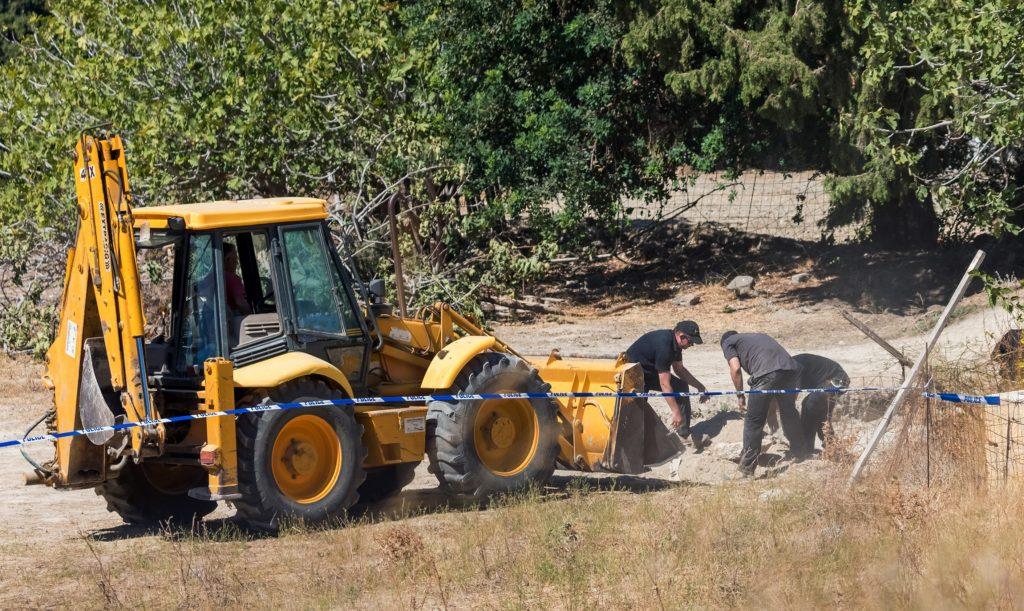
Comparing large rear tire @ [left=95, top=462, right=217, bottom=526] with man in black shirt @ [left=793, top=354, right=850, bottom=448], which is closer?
large rear tire @ [left=95, top=462, right=217, bottom=526]

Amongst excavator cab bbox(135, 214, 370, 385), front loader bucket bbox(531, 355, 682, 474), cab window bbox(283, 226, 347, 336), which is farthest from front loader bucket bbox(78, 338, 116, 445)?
front loader bucket bbox(531, 355, 682, 474)

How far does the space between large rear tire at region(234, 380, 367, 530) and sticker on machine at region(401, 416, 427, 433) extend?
0.41 metres

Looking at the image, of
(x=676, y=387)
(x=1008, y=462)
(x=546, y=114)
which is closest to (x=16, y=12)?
(x=546, y=114)

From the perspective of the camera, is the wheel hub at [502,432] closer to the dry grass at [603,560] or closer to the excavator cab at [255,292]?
the dry grass at [603,560]

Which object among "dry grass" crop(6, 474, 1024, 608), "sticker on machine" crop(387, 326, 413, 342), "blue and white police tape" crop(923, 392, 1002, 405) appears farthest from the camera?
"sticker on machine" crop(387, 326, 413, 342)

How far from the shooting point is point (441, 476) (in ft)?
31.7

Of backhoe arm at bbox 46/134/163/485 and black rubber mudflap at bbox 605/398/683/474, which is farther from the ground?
backhoe arm at bbox 46/134/163/485

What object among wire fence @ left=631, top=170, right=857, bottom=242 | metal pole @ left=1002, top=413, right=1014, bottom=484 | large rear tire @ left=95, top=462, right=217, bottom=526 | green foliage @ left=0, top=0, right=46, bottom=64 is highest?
green foliage @ left=0, top=0, right=46, bottom=64

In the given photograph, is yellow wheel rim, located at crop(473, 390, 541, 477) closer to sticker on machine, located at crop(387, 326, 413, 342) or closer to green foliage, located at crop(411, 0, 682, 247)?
sticker on machine, located at crop(387, 326, 413, 342)

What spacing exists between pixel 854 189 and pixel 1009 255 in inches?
130

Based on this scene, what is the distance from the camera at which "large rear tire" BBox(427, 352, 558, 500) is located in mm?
9547

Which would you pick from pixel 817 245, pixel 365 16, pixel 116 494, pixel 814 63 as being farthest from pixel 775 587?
pixel 817 245

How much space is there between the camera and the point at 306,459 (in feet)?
29.7

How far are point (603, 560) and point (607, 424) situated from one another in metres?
2.67
